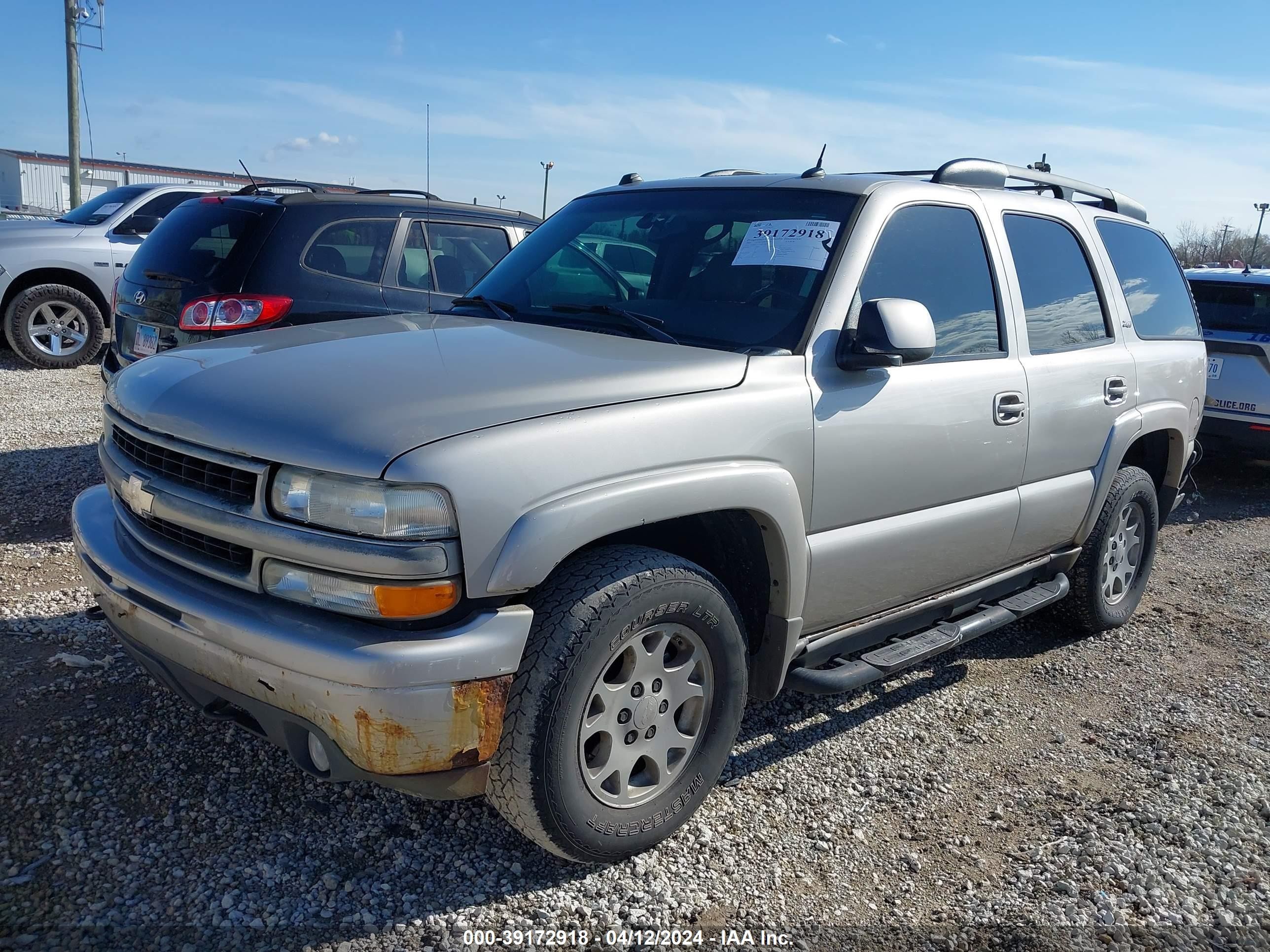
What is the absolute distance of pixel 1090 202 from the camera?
5453 mm

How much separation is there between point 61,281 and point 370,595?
9353 mm

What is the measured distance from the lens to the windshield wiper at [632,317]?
3.16m

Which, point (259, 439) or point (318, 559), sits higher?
point (259, 439)

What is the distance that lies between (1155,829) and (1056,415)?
5.13ft

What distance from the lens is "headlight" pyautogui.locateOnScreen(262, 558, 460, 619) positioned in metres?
2.25

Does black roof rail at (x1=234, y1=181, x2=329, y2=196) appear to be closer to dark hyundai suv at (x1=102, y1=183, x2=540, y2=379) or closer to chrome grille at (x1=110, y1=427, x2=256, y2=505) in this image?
dark hyundai suv at (x1=102, y1=183, x2=540, y2=379)

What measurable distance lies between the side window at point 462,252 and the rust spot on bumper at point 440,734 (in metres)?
4.25

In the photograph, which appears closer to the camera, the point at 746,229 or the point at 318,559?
the point at 318,559

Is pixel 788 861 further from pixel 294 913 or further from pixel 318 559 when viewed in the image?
pixel 318 559

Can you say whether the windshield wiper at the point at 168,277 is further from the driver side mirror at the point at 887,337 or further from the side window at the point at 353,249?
the driver side mirror at the point at 887,337

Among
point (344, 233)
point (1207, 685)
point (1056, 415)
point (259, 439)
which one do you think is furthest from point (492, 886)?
point (344, 233)

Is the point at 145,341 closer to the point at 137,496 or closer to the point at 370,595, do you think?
the point at 137,496

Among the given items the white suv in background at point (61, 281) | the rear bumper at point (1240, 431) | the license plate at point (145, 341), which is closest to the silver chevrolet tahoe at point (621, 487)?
the license plate at point (145, 341)

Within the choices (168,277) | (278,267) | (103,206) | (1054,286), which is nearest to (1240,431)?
(1054,286)
